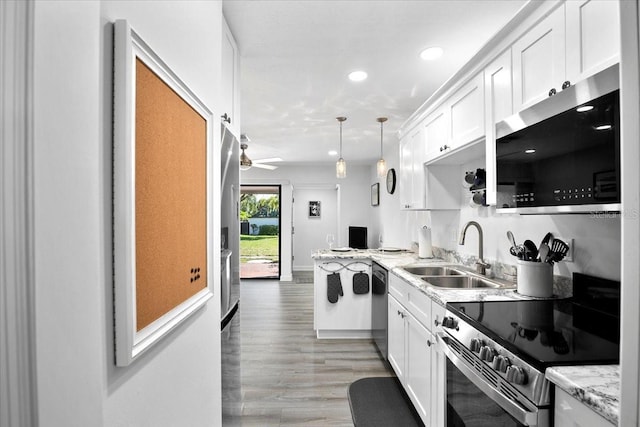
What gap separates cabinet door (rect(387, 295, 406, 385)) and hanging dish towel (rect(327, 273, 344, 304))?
2.61 feet

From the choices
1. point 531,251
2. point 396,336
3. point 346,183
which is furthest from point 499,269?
point 346,183

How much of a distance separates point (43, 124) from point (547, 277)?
2.08 meters

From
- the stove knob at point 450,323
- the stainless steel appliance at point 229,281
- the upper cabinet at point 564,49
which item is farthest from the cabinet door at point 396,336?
the upper cabinet at point 564,49

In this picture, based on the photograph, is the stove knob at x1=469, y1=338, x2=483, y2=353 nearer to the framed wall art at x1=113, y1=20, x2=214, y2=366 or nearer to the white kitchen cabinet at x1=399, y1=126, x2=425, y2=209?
the framed wall art at x1=113, y1=20, x2=214, y2=366

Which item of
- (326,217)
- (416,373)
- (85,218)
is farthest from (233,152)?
(326,217)

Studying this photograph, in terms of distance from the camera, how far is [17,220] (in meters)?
0.47

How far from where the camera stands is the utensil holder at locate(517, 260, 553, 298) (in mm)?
1729

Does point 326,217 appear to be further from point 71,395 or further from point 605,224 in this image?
point 71,395

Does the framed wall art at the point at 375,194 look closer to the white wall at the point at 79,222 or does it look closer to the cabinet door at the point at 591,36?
the cabinet door at the point at 591,36

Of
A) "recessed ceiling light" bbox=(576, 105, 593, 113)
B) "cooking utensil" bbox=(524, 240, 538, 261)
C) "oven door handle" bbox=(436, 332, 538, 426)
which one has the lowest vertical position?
"oven door handle" bbox=(436, 332, 538, 426)

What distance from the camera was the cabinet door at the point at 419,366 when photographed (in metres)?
1.97

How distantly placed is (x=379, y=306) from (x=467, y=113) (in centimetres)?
202

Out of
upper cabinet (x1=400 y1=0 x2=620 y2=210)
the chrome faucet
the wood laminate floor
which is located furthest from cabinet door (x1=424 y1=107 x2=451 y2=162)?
the wood laminate floor

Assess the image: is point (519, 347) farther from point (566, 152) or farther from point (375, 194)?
point (375, 194)
